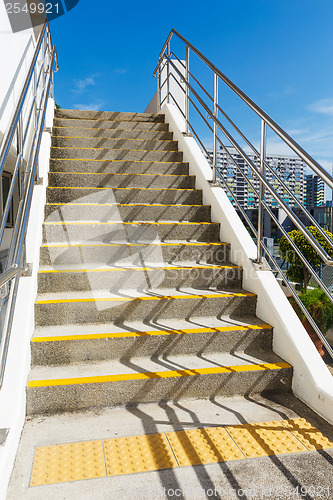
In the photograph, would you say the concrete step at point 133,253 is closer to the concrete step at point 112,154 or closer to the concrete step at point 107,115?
the concrete step at point 112,154

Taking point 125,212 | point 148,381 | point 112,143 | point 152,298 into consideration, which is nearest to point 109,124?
point 112,143

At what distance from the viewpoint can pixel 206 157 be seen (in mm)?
3402

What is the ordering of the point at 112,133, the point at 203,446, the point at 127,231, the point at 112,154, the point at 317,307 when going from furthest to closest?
the point at 317,307
the point at 112,133
the point at 112,154
the point at 127,231
the point at 203,446

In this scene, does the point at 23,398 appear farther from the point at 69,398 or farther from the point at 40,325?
the point at 40,325

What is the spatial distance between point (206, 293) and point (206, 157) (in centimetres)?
167

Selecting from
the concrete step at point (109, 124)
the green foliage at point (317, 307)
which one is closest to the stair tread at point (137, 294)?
the concrete step at point (109, 124)

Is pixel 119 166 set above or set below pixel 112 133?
below

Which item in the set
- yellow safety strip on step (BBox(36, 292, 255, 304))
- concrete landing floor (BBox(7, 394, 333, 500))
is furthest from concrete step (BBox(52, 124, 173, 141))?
concrete landing floor (BBox(7, 394, 333, 500))

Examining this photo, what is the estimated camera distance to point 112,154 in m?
3.55

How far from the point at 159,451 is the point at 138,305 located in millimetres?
849

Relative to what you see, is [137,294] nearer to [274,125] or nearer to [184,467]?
[184,467]

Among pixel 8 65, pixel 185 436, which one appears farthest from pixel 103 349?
pixel 8 65

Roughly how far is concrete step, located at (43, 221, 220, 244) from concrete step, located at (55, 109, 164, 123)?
223 centimetres

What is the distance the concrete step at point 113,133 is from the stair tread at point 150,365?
9.24 feet
